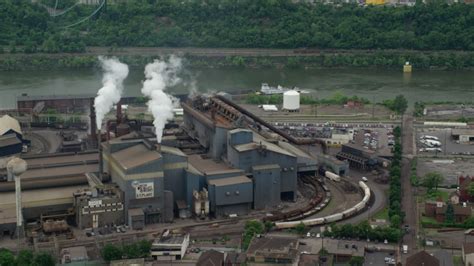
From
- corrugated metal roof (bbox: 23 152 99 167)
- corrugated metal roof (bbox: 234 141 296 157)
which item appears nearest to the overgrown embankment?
corrugated metal roof (bbox: 23 152 99 167)

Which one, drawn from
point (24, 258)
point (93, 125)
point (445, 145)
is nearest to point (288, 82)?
point (445, 145)

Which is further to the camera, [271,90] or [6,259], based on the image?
[271,90]

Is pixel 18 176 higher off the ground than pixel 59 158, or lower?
higher

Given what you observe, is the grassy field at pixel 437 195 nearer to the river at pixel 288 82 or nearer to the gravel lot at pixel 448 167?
the gravel lot at pixel 448 167

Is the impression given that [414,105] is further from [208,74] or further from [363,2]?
[363,2]

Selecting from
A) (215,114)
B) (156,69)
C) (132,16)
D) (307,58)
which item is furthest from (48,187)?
(132,16)

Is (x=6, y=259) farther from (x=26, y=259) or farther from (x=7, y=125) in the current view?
(x=7, y=125)

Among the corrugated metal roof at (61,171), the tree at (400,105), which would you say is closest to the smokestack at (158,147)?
the corrugated metal roof at (61,171)
